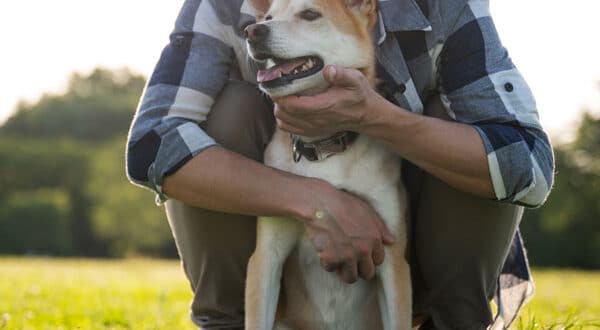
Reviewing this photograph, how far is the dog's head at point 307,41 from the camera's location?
2391 mm

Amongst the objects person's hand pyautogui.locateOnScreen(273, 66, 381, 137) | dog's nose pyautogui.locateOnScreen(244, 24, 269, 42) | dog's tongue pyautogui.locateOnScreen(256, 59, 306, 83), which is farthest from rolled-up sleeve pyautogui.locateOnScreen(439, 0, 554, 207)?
dog's nose pyautogui.locateOnScreen(244, 24, 269, 42)

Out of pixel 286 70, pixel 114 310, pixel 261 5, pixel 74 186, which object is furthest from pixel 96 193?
pixel 286 70

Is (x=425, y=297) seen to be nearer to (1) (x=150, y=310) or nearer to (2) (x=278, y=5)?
(2) (x=278, y=5)

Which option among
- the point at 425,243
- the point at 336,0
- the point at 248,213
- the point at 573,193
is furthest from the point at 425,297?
the point at 573,193

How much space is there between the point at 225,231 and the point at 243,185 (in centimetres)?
31

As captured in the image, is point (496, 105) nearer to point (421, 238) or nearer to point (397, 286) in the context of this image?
point (421, 238)

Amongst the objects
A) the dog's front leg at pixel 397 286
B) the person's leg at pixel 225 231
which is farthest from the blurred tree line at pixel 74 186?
the dog's front leg at pixel 397 286

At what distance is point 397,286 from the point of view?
2.53 meters

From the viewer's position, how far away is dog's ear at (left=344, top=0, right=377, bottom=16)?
8.45 ft

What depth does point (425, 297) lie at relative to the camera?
2795mm

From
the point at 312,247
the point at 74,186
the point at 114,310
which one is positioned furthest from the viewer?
the point at 74,186

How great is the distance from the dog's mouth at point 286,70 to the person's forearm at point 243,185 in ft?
0.94

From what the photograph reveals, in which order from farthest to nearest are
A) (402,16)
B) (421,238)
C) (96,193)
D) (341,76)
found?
(96,193) < (421,238) < (402,16) < (341,76)

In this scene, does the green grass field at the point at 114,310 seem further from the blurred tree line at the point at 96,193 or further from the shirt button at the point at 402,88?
the blurred tree line at the point at 96,193
